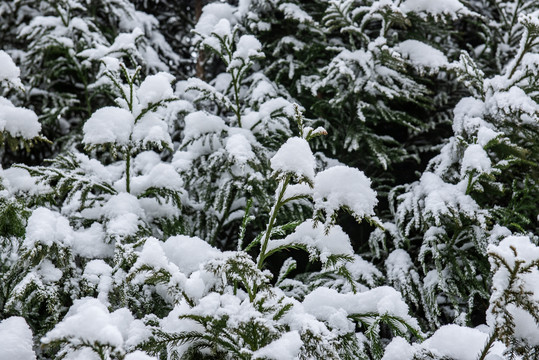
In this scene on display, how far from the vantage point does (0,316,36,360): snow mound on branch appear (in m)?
1.66

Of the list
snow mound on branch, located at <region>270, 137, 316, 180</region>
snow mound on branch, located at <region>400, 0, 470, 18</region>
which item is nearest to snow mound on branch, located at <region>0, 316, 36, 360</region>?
snow mound on branch, located at <region>270, 137, 316, 180</region>

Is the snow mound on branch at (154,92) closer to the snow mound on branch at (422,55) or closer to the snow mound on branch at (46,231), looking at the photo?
the snow mound on branch at (46,231)

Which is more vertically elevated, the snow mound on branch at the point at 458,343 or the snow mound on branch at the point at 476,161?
the snow mound on branch at the point at 476,161

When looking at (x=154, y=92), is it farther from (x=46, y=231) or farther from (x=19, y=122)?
(x=46, y=231)

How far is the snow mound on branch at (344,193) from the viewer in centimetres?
166

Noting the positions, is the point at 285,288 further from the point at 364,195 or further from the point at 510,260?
the point at 510,260

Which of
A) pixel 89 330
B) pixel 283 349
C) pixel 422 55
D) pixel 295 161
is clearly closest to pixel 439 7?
pixel 422 55

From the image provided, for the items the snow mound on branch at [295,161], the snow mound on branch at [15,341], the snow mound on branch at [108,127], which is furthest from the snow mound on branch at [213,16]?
the snow mound on branch at [15,341]

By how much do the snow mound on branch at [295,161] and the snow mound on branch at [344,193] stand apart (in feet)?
0.38

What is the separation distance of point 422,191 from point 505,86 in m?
1.03

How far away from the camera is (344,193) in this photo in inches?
66.1

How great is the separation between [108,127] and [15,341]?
1156 millimetres

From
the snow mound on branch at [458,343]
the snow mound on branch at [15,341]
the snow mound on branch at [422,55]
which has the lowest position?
the snow mound on branch at [15,341]

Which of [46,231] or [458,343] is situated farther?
[46,231]
